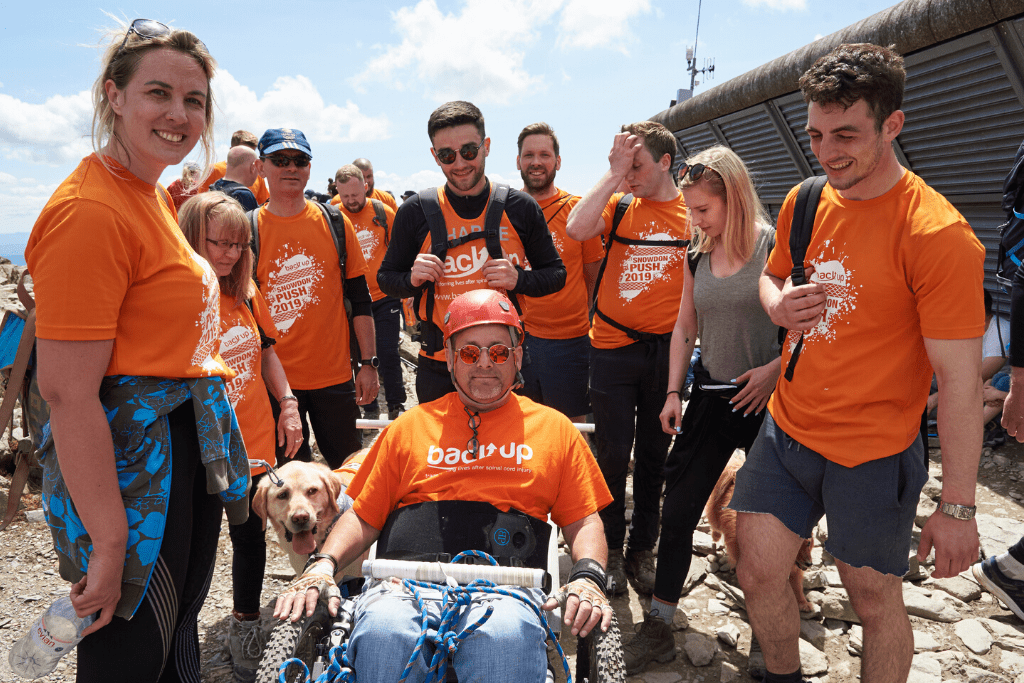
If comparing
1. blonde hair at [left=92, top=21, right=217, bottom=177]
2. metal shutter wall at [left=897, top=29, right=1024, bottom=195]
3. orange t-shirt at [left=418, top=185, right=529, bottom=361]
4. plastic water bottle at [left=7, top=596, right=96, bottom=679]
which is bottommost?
plastic water bottle at [left=7, top=596, right=96, bottom=679]

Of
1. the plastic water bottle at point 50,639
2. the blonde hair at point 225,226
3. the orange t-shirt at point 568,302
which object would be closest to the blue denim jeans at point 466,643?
the plastic water bottle at point 50,639

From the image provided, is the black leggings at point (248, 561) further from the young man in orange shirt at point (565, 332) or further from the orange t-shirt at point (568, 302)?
the orange t-shirt at point (568, 302)

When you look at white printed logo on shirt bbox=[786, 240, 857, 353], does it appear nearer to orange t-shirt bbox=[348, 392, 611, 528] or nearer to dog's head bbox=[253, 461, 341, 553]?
orange t-shirt bbox=[348, 392, 611, 528]

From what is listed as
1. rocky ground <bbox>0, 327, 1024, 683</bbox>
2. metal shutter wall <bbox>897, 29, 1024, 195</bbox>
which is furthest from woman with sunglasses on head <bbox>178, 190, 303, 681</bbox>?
metal shutter wall <bbox>897, 29, 1024, 195</bbox>

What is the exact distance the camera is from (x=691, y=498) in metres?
3.08

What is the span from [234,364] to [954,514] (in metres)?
2.90

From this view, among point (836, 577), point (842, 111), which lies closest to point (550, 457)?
point (842, 111)

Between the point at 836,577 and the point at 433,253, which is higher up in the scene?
the point at 433,253

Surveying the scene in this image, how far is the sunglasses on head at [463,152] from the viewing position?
3322 millimetres

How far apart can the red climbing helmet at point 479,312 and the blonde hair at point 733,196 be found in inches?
48.9

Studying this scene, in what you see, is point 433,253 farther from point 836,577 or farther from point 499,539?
point 836,577

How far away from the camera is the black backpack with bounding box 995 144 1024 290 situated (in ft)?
8.98

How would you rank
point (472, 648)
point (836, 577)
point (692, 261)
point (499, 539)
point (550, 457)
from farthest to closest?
point (836, 577) → point (692, 261) → point (550, 457) → point (499, 539) → point (472, 648)

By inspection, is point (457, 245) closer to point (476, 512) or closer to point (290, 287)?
point (290, 287)
